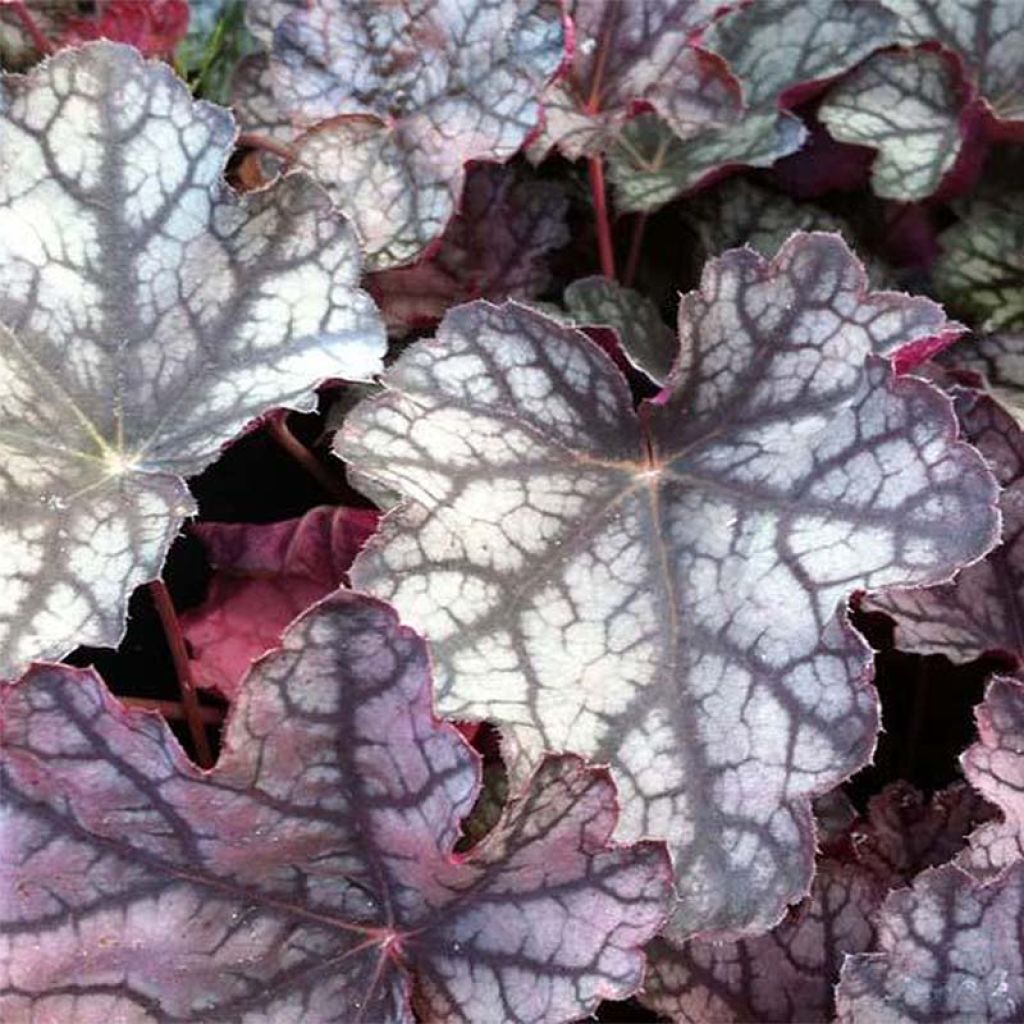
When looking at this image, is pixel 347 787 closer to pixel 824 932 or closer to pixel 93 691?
pixel 93 691

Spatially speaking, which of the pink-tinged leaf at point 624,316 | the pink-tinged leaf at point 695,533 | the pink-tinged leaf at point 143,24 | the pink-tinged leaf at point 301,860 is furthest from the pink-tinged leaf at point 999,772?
the pink-tinged leaf at point 143,24

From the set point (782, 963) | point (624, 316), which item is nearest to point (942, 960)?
point (782, 963)

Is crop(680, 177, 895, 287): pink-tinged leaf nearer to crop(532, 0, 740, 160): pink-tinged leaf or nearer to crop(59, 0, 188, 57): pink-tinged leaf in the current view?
crop(532, 0, 740, 160): pink-tinged leaf

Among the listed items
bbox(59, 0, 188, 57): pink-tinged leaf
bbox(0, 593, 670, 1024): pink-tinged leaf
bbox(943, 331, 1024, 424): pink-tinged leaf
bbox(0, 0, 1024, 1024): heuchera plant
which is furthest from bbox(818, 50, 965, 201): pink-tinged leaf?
bbox(0, 593, 670, 1024): pink-tinged leaf

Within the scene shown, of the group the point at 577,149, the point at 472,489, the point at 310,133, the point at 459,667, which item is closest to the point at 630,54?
the point at 577,149

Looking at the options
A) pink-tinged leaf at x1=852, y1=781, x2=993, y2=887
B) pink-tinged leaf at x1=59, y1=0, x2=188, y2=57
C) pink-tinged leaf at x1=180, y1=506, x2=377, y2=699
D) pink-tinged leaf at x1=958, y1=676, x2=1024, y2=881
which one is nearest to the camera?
pink-tinged leaf at x1=958, y1=676, x2=1024, y2=881

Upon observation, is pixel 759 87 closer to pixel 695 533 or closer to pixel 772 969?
pixel 695 533

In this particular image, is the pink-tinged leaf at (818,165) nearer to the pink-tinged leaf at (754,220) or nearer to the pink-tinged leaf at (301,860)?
the pink-tinged leaf at (754,220)
